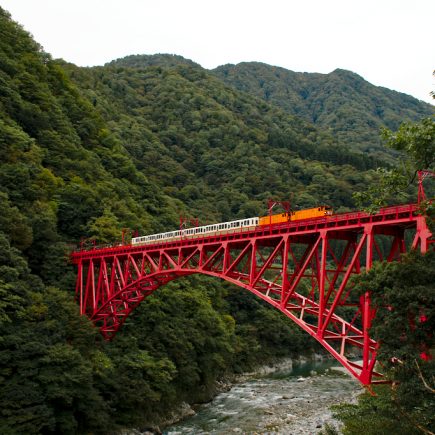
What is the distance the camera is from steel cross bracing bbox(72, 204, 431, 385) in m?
17.4

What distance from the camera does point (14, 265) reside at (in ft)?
94.9

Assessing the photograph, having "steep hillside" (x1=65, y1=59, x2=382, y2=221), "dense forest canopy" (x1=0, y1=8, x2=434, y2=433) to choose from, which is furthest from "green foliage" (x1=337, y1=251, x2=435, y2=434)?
"steep hillside" (x1=65, y1=59, x2=382, y2=221)

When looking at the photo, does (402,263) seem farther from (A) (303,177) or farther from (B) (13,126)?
(A) (303,177)

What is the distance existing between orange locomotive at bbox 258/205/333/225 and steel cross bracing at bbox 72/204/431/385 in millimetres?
597

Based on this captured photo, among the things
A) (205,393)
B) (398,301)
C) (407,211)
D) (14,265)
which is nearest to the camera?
(398,301)

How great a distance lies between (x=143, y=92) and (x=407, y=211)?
115 metres

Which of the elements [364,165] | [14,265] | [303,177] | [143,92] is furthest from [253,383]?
[143,92]

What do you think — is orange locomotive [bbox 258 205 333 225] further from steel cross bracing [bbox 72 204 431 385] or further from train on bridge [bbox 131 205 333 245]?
steel cross bracing [bbox 72 204 431 385]

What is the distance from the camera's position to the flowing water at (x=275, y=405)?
32.2 meters

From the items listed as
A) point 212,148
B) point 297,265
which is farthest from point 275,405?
point 212,148

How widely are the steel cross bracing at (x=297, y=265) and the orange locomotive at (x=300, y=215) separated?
60cm

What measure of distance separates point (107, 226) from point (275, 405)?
21193 mm

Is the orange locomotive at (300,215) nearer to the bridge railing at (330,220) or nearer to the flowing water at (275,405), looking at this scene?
the bridge railing at (330,220)

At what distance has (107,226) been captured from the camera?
4466 centimetres
